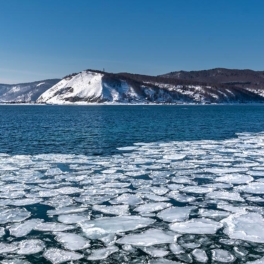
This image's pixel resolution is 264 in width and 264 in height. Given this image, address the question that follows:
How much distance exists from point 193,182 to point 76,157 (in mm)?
9527

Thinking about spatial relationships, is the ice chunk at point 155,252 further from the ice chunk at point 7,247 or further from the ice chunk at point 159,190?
the ice chunk at point 159,190

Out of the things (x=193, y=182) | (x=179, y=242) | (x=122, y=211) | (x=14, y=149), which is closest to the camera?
(x=179, y=242)

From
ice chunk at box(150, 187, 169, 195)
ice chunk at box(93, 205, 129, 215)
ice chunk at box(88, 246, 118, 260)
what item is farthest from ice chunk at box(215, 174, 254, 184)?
ice chunk at box(88, 246, 118, 260)

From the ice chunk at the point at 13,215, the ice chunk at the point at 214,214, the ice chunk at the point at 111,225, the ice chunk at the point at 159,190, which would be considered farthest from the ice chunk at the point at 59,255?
the ice chunk at the point at 159,190

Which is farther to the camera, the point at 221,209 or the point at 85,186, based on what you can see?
the point at 85,186

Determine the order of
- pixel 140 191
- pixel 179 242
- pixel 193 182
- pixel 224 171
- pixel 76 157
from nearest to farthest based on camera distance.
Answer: pixel 179 242
pixel 140 191
pixel 193 182
pixel 224 171
pixel 76 157

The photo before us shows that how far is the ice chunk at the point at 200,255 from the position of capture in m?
7.52

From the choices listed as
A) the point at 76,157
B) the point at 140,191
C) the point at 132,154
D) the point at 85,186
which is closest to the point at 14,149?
the point at 76,157

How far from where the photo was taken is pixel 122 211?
10.9 m

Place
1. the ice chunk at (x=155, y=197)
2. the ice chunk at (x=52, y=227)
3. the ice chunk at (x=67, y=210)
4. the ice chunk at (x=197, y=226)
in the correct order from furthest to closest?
the ice chunk at (x=155, y=197) < the ice chunk at (x=67, y=210) < the ice chunk at (x=52, y=227) < the ice chunk at (x=197, y=226)


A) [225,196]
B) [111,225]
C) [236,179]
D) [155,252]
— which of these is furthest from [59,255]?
[236,179]

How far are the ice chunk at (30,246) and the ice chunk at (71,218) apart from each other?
1432mm

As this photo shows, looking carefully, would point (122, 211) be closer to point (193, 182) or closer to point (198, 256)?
point (198, 256)

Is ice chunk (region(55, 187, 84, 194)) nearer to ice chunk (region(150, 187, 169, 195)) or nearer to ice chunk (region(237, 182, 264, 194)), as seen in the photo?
ice chunk (region(150, 187, 169, 195))
